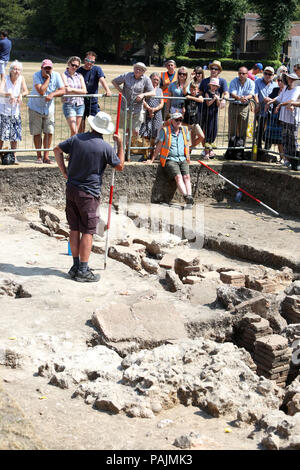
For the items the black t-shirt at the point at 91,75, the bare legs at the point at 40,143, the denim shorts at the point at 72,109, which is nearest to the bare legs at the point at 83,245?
the bare legs at the point at 40,143

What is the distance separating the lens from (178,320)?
22.8ft

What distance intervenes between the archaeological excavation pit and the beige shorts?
2.33 feet

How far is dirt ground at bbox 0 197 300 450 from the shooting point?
195 inches

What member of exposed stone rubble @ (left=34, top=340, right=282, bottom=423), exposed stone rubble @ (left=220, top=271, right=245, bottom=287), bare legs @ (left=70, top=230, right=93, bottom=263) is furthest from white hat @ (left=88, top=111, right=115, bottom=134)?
exposed stone rubble @ (left=34, top=340, right=282, bottom=423)

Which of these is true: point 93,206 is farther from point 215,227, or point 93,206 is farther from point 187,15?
point 187,15

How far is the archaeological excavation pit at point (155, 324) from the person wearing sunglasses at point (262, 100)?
2.31 m

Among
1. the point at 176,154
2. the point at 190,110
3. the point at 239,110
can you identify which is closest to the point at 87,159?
the point at 176,154

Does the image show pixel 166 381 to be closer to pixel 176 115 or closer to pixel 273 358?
pixel 273 358

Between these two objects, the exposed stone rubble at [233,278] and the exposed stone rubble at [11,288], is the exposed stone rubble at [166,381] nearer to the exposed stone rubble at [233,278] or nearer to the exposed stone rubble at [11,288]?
the exposed stone rubble at [11,288]

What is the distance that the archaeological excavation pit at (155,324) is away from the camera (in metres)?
5.29

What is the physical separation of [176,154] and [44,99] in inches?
100

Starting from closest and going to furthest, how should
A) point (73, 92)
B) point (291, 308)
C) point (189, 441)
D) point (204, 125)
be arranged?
point (189, 441) < point (291, 308) < point (73, 92) < point (204, 125)

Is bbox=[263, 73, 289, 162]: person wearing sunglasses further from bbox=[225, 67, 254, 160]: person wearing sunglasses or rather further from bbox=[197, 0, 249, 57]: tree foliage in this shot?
bbox=[197, 0, 249, 57]: tree foliage

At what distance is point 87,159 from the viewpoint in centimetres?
789
